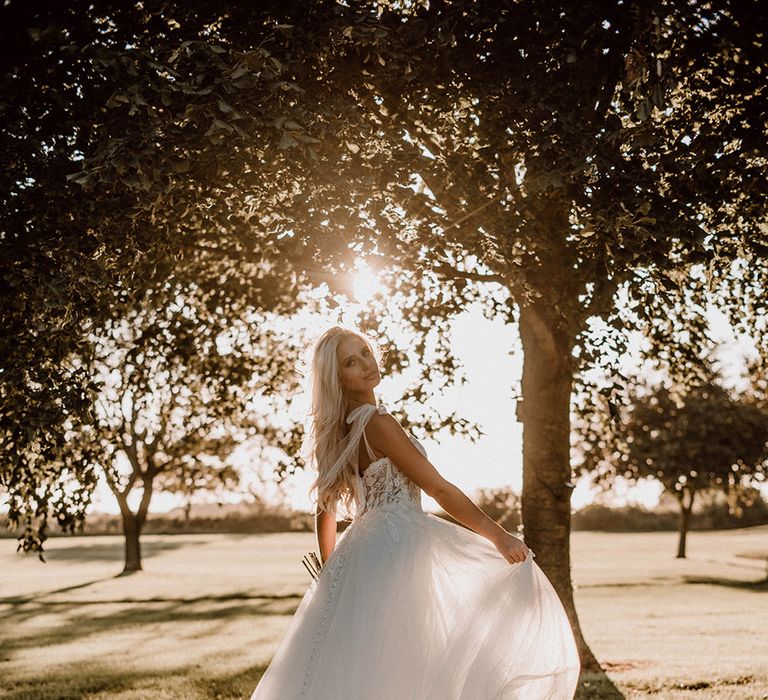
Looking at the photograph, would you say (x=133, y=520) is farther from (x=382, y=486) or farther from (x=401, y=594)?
(x=401, y=594)

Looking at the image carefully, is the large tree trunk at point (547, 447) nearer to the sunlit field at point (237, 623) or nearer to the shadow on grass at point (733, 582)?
the sunlit field at point (237, 623)

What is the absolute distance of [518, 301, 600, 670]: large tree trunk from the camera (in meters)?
11.5

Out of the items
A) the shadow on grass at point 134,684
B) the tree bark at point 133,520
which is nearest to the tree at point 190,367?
the shadow on grass at point 134,684

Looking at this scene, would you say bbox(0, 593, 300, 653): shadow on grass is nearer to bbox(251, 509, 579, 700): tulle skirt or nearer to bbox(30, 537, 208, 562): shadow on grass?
bbox(251, 509, 579, 700): tulle skirt

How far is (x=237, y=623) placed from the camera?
23000mm

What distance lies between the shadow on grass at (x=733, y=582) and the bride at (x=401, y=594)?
3015 centimetres

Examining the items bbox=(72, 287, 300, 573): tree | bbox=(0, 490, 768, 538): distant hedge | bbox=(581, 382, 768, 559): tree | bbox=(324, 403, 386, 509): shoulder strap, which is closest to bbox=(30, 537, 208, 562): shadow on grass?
bbox=(0, 490, 768, 538): distant hedge

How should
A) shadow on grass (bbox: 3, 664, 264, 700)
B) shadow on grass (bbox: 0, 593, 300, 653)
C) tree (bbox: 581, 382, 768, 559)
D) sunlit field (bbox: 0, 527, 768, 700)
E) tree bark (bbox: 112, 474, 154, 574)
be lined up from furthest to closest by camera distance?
tree (bbox: 581, 382, 768, 559)
tree bark (bbox: 112, 474, 154, 574)
shadow on grass (bbox: 0, 593, 300, 653)
sunlit field (bbox: 0, 527, 768, 700)
shadow on grass (bbox: 3, 664, 264, 700)

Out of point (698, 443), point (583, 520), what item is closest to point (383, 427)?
point (698, 443)

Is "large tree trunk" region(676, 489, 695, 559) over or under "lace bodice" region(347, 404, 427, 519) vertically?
under

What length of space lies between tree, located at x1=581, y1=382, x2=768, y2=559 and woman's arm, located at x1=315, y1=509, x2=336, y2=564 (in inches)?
1298

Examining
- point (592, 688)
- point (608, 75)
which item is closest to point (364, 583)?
point (608, 75)

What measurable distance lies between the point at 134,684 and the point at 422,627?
10.2m

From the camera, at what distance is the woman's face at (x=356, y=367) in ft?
19.4
